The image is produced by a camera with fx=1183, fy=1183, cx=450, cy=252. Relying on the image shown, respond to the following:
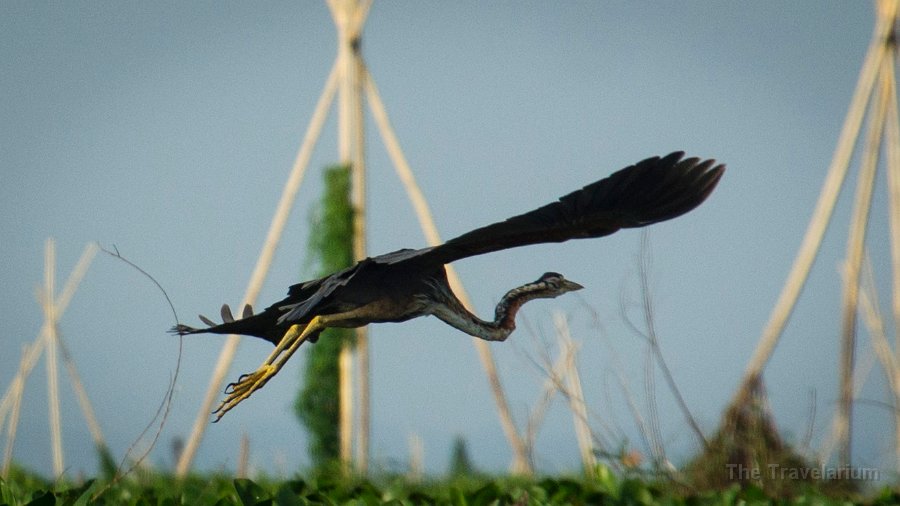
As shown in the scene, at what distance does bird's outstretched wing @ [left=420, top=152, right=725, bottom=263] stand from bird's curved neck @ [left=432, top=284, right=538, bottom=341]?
18cm

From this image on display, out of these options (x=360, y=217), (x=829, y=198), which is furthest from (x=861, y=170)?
(x=360, y=217)

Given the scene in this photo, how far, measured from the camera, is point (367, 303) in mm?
3559

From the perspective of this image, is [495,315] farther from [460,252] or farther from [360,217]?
[360,217]

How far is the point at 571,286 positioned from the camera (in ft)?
12.3

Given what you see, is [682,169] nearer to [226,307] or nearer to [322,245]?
[226,307]

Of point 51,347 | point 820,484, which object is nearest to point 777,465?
point 820,484

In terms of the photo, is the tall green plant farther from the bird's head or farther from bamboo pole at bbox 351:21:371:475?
the bird's head

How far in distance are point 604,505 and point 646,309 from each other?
85cm

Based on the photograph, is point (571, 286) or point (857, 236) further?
point (857, 236)

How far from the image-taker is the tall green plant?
1000 cm

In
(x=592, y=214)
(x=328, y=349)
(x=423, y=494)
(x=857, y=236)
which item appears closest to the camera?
(x=592, y=214)

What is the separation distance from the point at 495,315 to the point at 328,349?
6502 millimetres

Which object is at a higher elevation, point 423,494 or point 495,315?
point 495,315

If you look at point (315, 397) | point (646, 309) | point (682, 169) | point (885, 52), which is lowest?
point (315, 397)
